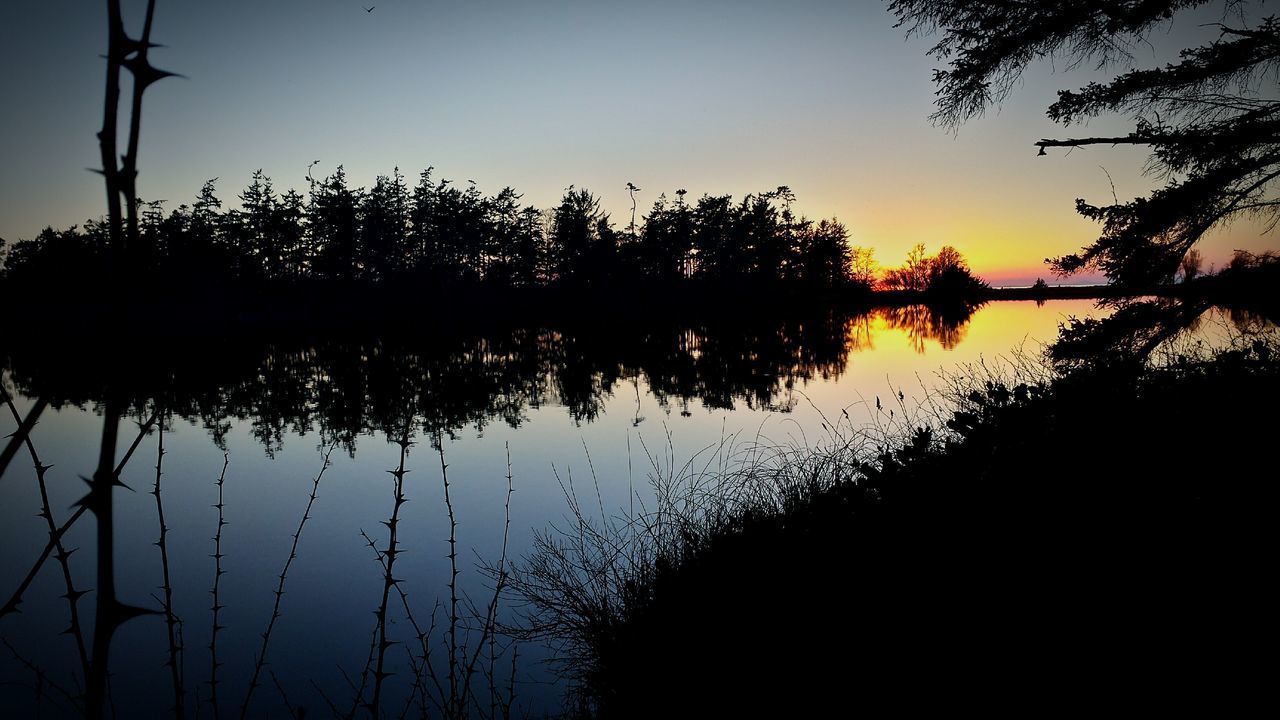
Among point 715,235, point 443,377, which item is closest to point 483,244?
point 715,235

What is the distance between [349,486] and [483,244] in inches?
2778

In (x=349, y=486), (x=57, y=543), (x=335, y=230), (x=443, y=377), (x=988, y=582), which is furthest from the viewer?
(x=335, y=230)

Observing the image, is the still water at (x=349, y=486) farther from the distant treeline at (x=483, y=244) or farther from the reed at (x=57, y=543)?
the distant treeline at (x=483, y=244)

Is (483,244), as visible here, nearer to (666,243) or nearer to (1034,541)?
(666,243)

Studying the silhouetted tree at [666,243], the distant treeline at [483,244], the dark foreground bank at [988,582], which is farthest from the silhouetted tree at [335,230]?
the dark foreground bank at [988,582]

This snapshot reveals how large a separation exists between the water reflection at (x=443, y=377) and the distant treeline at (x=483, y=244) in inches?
1359

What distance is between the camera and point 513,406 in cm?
1738

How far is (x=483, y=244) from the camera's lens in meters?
78.2

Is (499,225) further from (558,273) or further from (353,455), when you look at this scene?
(353,455)

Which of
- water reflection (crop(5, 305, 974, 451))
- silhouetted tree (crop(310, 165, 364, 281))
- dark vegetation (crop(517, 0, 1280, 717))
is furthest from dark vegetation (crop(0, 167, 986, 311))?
dark vegetation (crop(517, 0, 1280, 717))

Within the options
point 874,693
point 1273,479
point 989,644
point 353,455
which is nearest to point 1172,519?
point 1273,479

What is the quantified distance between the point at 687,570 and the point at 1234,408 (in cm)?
504

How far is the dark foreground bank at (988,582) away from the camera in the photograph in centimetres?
359

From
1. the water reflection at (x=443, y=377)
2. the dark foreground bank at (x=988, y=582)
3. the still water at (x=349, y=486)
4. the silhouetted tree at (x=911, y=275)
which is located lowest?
the dark foreground bank at (x=988, y=582)
